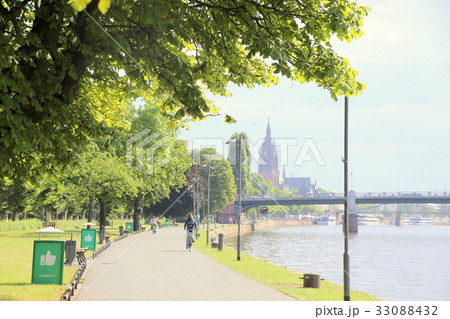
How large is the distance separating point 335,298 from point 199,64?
6.92 metres

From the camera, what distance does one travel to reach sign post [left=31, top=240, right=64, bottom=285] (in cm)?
1361

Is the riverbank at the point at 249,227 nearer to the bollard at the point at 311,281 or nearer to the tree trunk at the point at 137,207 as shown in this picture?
the tree trunk at the point at 137,207

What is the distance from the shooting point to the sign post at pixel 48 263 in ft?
44.7

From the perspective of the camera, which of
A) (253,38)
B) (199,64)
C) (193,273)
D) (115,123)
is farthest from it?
(193,273)

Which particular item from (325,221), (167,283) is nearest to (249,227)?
(325,221)

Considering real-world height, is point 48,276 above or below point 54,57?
below

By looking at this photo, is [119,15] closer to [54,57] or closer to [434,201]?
[54,57]

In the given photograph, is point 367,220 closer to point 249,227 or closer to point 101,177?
point 249,227

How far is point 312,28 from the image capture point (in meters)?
9.88

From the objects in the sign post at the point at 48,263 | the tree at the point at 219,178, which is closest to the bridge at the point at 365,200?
the tree at the point at 219,178

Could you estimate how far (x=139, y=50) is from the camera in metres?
11.0

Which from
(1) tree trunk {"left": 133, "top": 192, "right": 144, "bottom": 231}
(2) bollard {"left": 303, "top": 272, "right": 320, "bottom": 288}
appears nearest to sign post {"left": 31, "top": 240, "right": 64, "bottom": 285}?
(2) bollard {"left": 303, "top": 272, "right": 320, "bottom": 288}

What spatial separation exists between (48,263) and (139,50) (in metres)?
6.58

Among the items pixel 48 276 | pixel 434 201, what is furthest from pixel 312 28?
pixel 434 201
